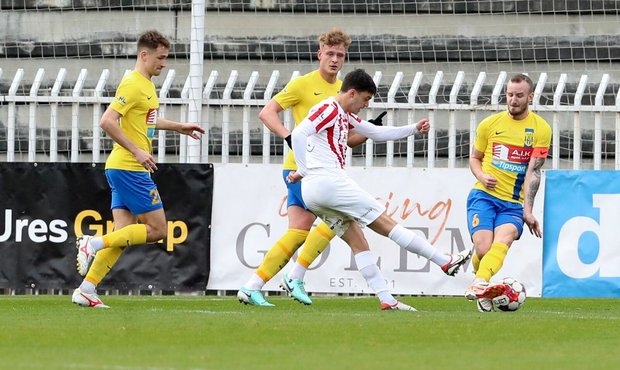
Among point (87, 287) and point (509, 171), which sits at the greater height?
point (509, 171)

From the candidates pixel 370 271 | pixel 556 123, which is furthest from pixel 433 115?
pixel 370 271

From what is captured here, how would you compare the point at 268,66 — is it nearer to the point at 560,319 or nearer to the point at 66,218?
the point at 66,218

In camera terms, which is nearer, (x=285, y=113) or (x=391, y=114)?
(x=391, y=114)

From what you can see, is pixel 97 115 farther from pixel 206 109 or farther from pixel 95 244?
pixel 95 244

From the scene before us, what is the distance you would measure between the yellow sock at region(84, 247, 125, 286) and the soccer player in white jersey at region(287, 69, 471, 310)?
5.16 ft

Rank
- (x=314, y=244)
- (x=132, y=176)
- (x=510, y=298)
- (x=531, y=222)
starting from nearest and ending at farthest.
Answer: (x=510, y=298)
(x=531, y=222)
(x=132, y=176)
(x=314, y=244)

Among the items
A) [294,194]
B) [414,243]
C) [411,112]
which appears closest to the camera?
[414,243]

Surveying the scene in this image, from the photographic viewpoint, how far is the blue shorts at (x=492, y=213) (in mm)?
10969

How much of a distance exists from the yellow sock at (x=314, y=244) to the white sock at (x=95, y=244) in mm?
1499

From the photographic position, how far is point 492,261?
10617 millimetres

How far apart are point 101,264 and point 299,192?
5.07 ft

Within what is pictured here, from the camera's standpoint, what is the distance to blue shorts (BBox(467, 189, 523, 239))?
1097 centimetres

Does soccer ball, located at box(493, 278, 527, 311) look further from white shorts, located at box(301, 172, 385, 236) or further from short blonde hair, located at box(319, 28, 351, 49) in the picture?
short blonde hair, located at box(319, 28, 351, 49)

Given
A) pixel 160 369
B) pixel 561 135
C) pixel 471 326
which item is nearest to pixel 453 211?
pixel 561 135
